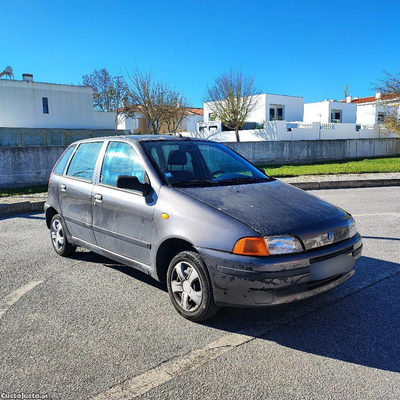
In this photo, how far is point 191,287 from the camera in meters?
3.25

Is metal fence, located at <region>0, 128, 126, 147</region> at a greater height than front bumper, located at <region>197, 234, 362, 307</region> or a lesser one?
greater

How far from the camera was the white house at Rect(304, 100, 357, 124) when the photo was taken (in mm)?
41969

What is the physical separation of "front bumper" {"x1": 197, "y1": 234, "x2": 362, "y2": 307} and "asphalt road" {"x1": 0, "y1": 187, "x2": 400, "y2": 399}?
0.37 meters

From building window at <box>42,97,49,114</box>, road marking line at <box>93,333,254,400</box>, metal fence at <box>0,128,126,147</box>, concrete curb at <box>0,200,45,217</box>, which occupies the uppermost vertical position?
building window at <box>42,97,49,114</box>

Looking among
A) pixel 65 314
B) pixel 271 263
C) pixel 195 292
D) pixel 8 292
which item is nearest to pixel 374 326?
pixel 271 263

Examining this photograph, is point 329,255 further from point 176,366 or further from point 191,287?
point 176,366

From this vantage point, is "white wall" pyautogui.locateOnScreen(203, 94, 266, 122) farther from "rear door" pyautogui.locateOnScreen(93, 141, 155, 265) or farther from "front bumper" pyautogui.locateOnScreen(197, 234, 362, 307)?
"front bumper" pyautogui.locateOnScreen(197, 234, 362, 307)

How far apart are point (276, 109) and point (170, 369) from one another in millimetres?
39300

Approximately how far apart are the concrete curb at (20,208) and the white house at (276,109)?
29.4 metres

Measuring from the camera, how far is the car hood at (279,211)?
3018 mm

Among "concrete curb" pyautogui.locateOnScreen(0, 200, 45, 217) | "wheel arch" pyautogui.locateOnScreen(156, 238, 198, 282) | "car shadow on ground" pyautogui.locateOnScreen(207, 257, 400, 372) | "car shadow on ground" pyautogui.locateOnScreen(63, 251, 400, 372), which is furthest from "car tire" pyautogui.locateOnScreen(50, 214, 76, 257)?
"concrete curb" pyautogui.locateOnScreen(0, 200, 45, 217)

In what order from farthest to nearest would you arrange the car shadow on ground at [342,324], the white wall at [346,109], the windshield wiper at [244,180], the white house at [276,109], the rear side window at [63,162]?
the white wall at [346,109], the white house at [276,109], the rear side window at [63,162], the windshield wiper at [244,180], the car shadow on ground at [342,324]

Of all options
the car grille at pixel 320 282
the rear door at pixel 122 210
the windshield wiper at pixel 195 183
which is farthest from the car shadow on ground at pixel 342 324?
the windshield wiper at pixel 195 183

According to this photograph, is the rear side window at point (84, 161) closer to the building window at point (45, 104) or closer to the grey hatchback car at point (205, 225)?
the grey hatchback car at point (205, 225)
